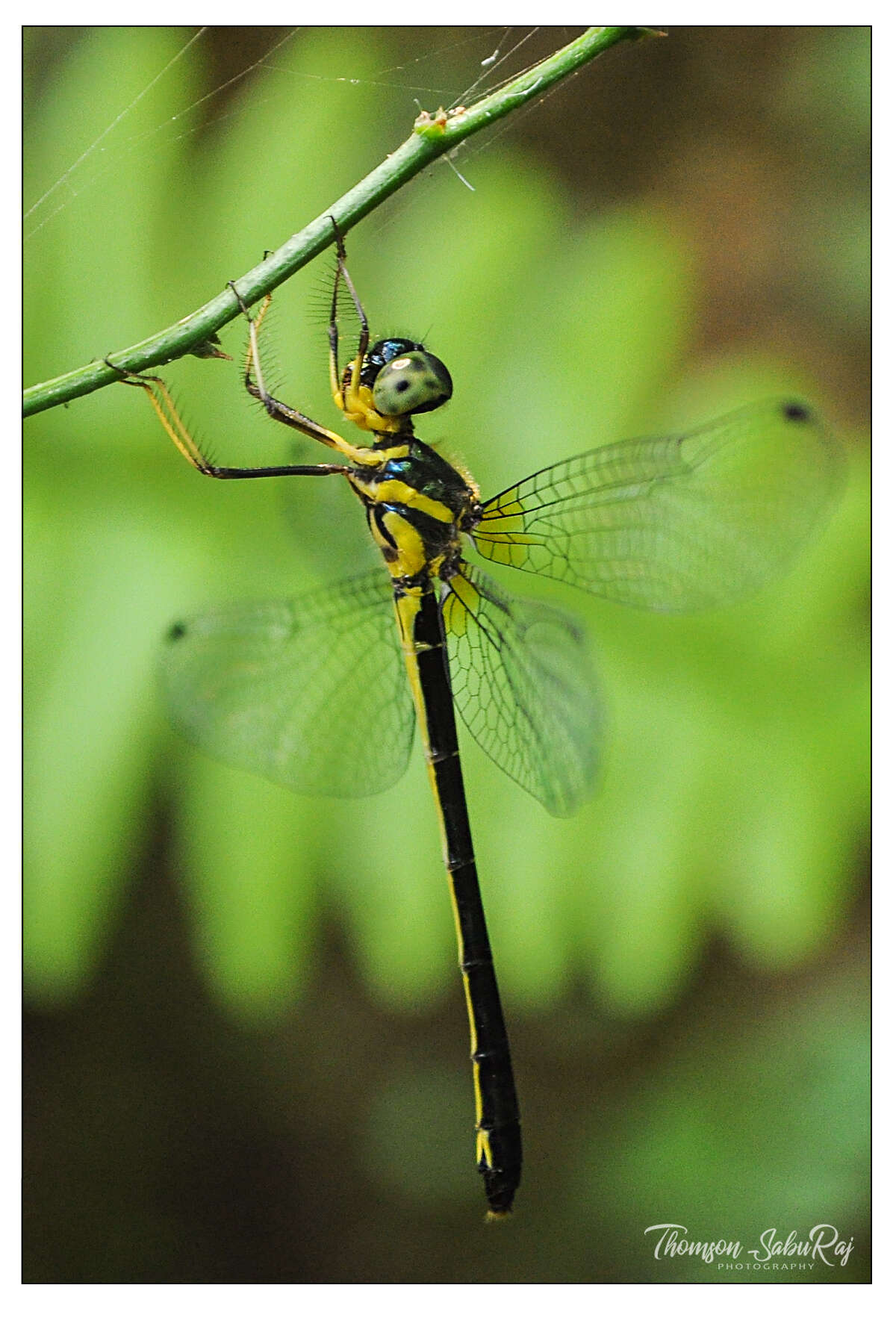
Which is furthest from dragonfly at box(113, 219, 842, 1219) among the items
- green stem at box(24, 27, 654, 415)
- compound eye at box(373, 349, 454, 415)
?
green stem at box(24, 27, 654, 415)

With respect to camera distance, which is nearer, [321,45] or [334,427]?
[334,427]

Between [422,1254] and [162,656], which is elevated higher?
[162,656]

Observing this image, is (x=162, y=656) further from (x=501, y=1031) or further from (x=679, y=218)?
(x=679, y=218)

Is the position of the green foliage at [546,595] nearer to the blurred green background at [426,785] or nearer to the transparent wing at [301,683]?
the blurred green background at [426,785]

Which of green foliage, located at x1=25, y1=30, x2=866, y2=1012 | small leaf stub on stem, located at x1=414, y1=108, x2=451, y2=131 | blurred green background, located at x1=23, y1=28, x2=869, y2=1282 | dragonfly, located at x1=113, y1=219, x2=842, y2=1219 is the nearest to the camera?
small leaf stub on stem, located at x1=414, y1=108, x2=451, y2=131

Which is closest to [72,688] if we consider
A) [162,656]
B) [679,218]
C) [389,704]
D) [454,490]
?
[162,656]

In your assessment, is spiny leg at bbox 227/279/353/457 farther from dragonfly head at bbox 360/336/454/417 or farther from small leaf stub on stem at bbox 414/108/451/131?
small leaf stub on stem at bbox 414/108/451/131

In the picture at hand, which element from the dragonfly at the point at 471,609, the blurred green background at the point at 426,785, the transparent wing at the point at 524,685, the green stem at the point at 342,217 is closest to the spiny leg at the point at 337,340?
the dragonfly at the point at 471,609
